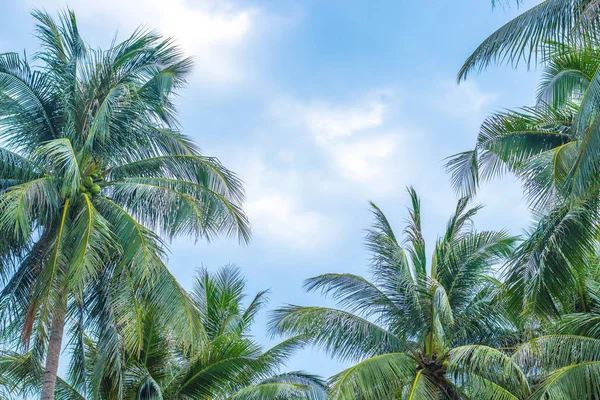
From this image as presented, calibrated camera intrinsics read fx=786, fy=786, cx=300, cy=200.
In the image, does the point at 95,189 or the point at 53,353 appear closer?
the point at 53,353

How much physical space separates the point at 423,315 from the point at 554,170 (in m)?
6.08

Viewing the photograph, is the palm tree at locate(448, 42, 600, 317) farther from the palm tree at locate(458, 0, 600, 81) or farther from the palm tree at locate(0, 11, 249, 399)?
the palm tree at locate(0, 11, 249, 399)

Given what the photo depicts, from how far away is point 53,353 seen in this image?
12.6 metres

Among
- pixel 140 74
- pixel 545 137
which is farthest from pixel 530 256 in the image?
pixel 140 74

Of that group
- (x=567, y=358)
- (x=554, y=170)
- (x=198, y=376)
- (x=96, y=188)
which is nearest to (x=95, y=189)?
(x=96, y=188)

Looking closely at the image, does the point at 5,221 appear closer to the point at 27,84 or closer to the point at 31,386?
the point at 27,84

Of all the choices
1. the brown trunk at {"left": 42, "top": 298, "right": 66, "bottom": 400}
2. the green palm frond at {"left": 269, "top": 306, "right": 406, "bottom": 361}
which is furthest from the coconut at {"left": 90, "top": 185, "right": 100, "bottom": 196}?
the green palm frond at {"left": 269, "top": 306, "right": 406, "bottom": 361}

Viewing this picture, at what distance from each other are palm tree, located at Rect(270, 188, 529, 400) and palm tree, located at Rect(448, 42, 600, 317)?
3.09m

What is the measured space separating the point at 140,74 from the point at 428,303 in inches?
276

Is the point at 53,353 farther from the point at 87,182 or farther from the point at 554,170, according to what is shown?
the point at 554,170

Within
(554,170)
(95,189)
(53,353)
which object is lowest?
(53,353)

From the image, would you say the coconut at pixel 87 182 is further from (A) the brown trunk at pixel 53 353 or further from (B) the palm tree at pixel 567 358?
(B) the palm tree at pixel 567 358

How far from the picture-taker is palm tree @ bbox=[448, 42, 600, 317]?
26.8ft

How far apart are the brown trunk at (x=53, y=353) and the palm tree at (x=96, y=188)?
2 cm
